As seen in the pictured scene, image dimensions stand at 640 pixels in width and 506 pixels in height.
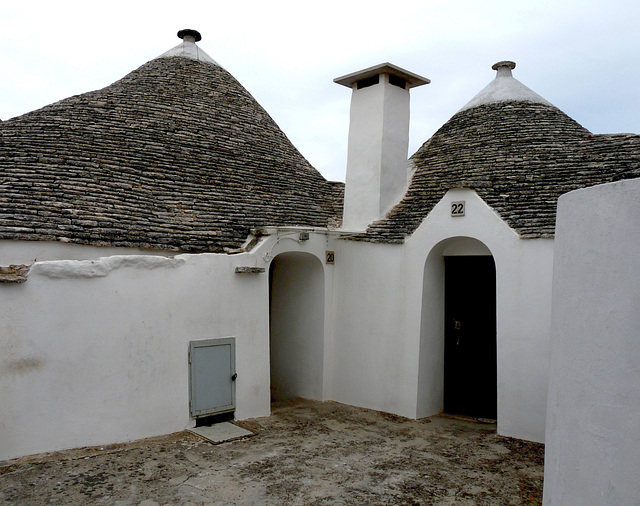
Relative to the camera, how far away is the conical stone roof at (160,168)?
29.3 ft

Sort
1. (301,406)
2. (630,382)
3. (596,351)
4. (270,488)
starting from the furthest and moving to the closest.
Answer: (301,406), (270,488), (596,351), (630,382)

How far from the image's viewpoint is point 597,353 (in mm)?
3932

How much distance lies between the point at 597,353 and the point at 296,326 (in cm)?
785

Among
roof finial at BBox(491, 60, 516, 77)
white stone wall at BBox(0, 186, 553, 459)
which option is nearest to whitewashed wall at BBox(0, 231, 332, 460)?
white stone wall at BBox(0, 186, 553, 459)

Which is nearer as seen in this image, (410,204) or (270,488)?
(270,488)

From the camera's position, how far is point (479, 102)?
512 inches

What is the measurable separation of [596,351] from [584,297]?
1.34 ft

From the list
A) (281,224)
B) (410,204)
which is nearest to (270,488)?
(281,224)

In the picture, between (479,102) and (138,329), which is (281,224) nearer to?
(138,329)

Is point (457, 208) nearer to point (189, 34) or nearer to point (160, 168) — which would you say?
point (160, 168)

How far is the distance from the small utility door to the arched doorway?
2219mm

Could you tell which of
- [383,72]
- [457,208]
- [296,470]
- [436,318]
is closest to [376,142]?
[383,72]

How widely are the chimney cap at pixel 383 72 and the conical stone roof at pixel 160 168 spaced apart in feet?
8.57

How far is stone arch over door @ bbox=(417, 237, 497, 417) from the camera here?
986 centimetres
